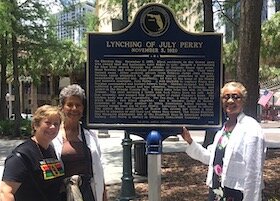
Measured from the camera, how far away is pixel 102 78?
5098 millimetres

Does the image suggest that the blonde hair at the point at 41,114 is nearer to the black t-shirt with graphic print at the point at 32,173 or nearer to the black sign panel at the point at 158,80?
the black t-shirt with graphic print at the point at 32,173

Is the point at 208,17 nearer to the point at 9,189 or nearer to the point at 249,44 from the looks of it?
the point at 249,44

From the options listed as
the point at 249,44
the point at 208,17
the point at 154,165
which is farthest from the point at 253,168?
the point at 208,17

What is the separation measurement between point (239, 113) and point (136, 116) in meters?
1.31

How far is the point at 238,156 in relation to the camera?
12.8ft

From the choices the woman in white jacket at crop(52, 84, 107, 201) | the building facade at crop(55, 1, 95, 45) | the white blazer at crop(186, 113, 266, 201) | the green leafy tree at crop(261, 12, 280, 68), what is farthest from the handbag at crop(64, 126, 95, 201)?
the green leafy tree at crop(261, 12, 280, 68)

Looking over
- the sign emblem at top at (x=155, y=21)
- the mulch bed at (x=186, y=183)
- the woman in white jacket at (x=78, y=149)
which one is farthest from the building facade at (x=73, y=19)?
the woman in white jacket at (x=78, y=149)

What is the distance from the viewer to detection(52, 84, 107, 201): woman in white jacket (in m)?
3.81

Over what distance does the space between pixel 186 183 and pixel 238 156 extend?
16.2ft

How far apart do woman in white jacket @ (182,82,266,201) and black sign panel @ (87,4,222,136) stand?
0.88 meters

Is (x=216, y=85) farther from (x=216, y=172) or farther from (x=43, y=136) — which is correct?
(x=43, y=136)

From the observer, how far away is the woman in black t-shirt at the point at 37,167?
3.33 metres

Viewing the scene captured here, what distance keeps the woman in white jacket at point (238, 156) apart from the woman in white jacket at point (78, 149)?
1010mm

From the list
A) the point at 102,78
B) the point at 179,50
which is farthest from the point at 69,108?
the point at 179,50
